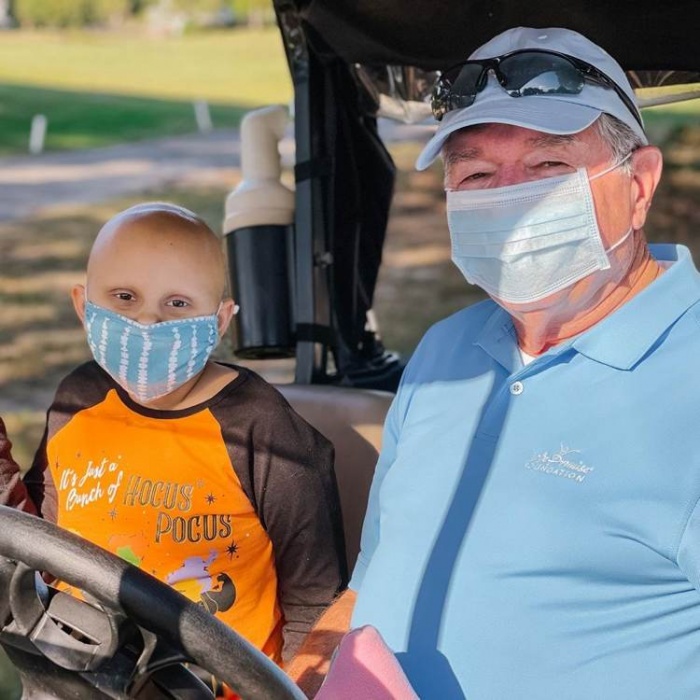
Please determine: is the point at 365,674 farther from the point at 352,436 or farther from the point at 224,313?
the point at 352,436

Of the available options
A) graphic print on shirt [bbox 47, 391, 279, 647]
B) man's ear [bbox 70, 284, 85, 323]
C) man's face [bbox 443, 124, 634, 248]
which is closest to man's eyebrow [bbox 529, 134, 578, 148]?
man's face [bbox 443, 124, 634, 248]

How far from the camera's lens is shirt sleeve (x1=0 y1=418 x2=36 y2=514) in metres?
2.38

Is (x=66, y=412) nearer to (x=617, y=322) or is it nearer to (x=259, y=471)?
(x=259, y=471)

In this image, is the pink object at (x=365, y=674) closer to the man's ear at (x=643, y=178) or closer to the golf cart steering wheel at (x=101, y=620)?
the golf cart steering wheel at (x=101, y=620)

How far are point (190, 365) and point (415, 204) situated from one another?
1231 centimetres

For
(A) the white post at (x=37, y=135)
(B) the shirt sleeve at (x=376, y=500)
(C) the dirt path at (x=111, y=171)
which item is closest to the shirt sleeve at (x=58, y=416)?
(B) the shirt sleeve at (x=376, y=500)

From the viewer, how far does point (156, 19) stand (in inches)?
1585

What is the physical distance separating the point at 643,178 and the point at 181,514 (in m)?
0.98

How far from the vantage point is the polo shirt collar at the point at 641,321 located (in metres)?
1.89

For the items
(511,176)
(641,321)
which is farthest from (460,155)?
(641,321)

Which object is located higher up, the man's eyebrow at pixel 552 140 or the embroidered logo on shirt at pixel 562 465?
the man's eyebrow at pixel 552 140

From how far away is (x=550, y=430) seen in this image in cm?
191

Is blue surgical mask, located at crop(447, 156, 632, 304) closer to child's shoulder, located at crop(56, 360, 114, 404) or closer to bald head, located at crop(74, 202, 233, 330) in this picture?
bald head, located at crop(74, 202, 233, 330)

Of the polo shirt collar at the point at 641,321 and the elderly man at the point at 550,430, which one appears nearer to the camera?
the elderly man at the point at 550,430
